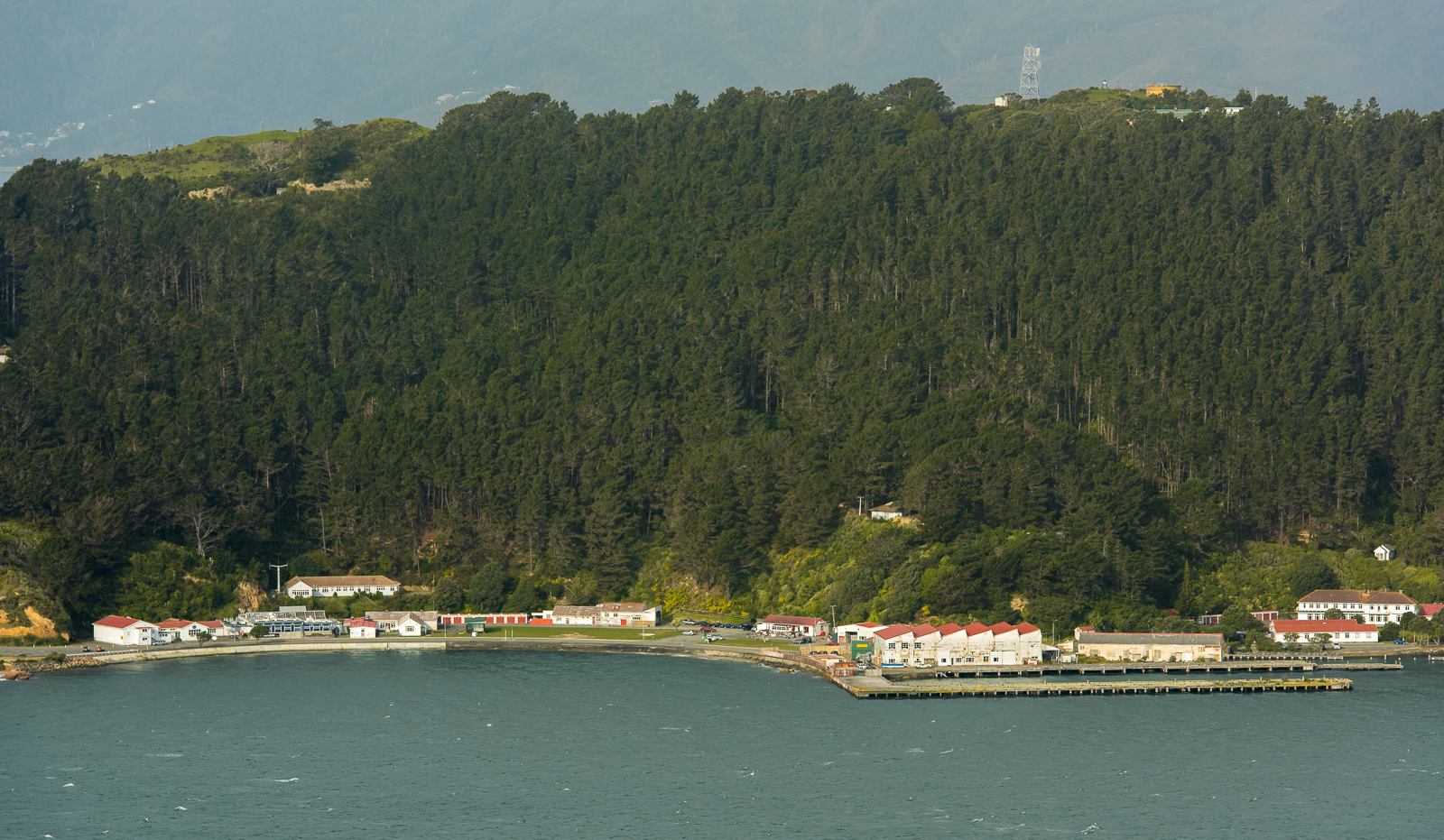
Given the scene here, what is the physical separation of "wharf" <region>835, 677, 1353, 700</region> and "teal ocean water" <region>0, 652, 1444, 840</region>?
1770 mm

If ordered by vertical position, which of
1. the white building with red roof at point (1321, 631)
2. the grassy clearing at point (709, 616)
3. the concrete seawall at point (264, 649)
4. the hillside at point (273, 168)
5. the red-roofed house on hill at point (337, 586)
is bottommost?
the concrete seawall at point (264, 649)

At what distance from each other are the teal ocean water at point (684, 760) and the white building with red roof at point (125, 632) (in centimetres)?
1233

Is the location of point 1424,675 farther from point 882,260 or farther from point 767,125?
point 767,125

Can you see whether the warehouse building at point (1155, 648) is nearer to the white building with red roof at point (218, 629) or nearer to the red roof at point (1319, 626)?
the red roof at point (1319, 626)

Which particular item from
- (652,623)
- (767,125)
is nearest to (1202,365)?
(652,623)

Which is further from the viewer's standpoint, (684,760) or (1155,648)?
(1155,648)

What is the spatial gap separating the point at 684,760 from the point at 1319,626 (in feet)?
182

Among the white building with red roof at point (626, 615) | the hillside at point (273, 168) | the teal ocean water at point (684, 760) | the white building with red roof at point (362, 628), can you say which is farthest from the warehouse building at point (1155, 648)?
the hillside at point (273, 168)

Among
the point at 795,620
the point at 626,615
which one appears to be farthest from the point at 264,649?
the point at 795,620

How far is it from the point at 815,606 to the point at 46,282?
9022cm

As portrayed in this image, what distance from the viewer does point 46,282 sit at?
163 m

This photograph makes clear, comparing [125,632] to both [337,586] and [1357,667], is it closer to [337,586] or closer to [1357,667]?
[337,586]

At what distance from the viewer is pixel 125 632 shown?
11662 cm

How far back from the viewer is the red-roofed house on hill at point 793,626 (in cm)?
11562
